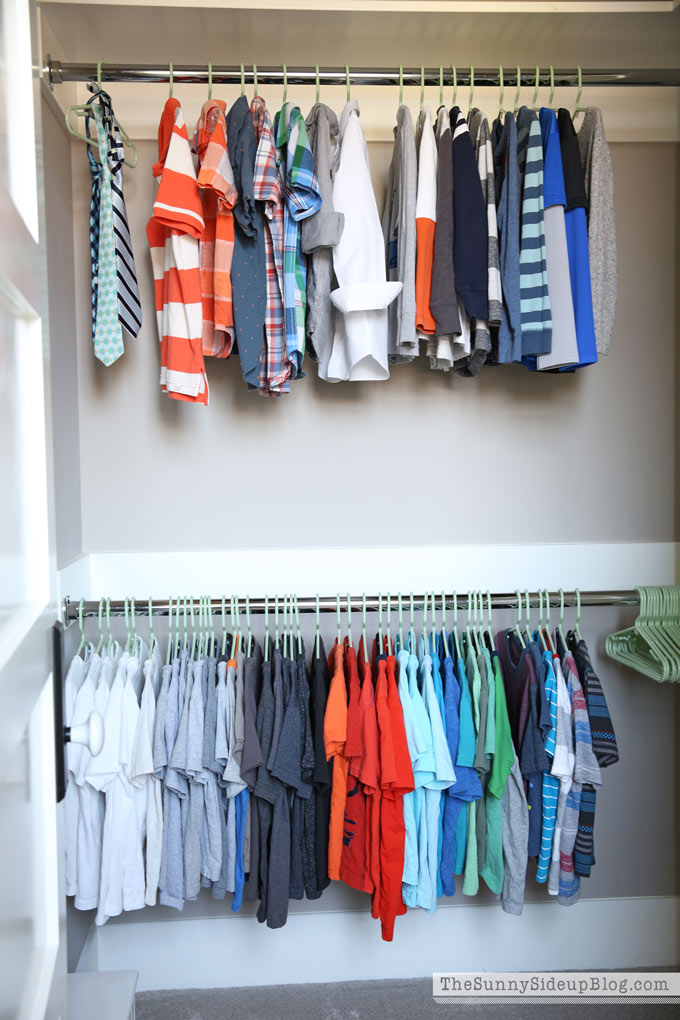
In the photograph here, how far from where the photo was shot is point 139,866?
5.70 ft

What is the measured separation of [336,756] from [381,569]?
2.13ft

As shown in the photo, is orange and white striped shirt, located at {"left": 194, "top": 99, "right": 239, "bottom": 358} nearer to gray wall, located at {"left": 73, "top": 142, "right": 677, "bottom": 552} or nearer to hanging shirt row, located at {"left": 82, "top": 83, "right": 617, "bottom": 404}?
hanging shirt row, located at {"left": 82, "top": 83, "right": 617, "bottom": 404}

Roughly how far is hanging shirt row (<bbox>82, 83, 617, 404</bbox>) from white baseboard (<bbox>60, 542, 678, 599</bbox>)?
604mm

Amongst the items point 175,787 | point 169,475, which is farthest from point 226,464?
point 175,787

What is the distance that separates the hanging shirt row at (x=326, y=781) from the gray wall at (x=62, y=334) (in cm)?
47

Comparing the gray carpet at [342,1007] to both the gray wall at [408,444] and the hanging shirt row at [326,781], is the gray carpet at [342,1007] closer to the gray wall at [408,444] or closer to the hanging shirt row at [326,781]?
the hanging shirt row at [326,781]

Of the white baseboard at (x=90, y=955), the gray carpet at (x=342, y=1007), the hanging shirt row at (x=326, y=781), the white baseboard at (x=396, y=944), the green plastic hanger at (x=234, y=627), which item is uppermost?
the green plastic hanger at (x=234, y=627)

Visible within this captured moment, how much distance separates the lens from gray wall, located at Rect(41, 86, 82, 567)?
6.06ft

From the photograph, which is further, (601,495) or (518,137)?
(601,495)

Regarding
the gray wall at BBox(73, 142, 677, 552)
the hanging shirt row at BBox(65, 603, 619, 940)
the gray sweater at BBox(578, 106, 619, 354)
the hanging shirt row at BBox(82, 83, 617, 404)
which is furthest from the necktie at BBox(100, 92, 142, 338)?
the gray sweater at BBox(578, 106, 619, 354)

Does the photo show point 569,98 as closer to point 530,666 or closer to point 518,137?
point 518,137

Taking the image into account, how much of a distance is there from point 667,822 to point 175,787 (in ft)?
5.30

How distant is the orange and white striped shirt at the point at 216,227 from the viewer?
5.54 feet

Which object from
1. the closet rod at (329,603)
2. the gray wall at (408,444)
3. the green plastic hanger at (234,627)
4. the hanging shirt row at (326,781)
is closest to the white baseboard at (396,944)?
the hanging shirt row at (326,781)
